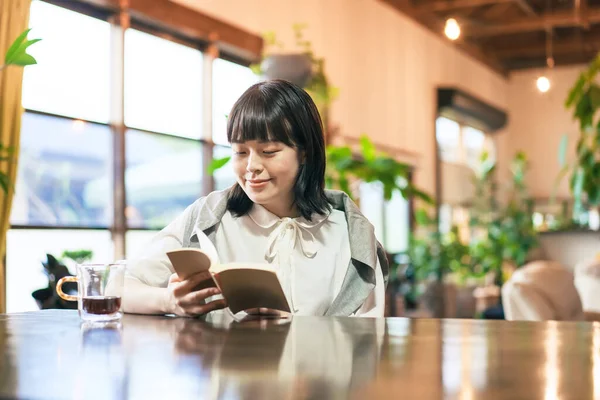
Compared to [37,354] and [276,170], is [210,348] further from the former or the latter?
[276,170]

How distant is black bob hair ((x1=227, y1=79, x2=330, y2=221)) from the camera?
1764 millimetres

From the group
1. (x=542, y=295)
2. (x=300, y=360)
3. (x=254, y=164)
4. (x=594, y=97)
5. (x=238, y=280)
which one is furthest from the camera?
(x=594, y=97)

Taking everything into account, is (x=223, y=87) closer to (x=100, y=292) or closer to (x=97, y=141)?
(x=97, y=141)

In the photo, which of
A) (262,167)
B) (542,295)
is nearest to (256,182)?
(262,167)

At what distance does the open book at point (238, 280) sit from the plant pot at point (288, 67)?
3.52m

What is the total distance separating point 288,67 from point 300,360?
13.5 ft

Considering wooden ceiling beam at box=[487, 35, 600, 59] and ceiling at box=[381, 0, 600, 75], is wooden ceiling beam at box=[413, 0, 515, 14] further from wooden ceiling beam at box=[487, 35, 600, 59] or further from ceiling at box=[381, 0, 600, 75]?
wooden ceiling beam at box=[487, 35, 600, 59]

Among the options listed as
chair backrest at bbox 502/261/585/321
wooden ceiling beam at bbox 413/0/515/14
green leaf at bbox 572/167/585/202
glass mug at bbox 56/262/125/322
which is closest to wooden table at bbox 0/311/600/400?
glass mug at bbox 56/262/125/322

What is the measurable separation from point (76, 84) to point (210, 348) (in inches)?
148

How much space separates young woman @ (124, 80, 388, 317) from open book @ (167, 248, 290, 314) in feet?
0.61

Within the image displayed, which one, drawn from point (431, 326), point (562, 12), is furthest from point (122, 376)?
point (562, 12)

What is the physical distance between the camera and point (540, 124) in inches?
481

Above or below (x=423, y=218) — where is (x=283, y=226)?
below

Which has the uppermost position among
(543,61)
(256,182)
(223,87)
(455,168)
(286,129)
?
(543,61)
